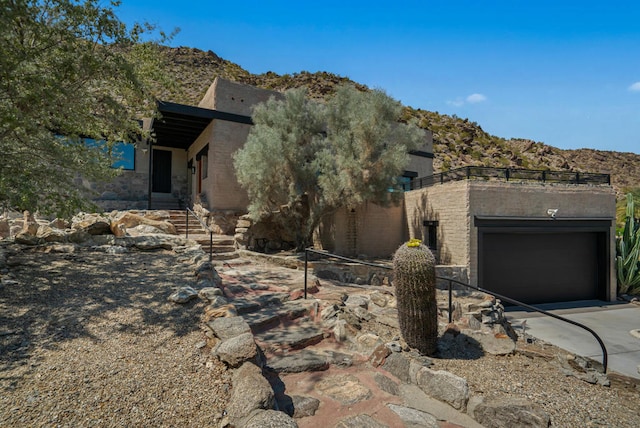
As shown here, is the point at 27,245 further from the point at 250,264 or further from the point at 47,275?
the point at 250,264

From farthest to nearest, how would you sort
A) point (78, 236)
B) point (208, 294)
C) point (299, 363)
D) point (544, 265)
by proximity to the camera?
point (544, 265) → point (78, 236) → point (208, 294) → point (299, 363)

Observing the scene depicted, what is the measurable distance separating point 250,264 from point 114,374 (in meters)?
5.91

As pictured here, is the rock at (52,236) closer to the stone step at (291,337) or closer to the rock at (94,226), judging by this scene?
the rock at (94,226)

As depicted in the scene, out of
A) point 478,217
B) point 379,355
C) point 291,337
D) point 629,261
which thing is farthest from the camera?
point 629,261

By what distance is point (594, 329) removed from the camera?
25.8 ft

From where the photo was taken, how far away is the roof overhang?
10578 millimetres

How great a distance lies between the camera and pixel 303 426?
271cm

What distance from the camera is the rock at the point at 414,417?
9.33ft

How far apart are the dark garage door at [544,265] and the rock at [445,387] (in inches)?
262

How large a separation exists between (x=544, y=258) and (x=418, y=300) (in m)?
8.48

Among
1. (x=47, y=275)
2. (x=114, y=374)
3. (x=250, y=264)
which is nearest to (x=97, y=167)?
(x=47, y=275)

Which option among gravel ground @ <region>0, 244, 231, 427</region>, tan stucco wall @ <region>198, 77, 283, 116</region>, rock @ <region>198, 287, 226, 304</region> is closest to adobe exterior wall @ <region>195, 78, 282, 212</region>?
tan stucco wall @ <region>198, 77, 283, 116</region>

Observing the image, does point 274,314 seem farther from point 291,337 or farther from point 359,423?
point 359,423

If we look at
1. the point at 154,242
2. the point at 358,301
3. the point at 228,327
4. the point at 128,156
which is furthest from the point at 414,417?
the point at 128,156
